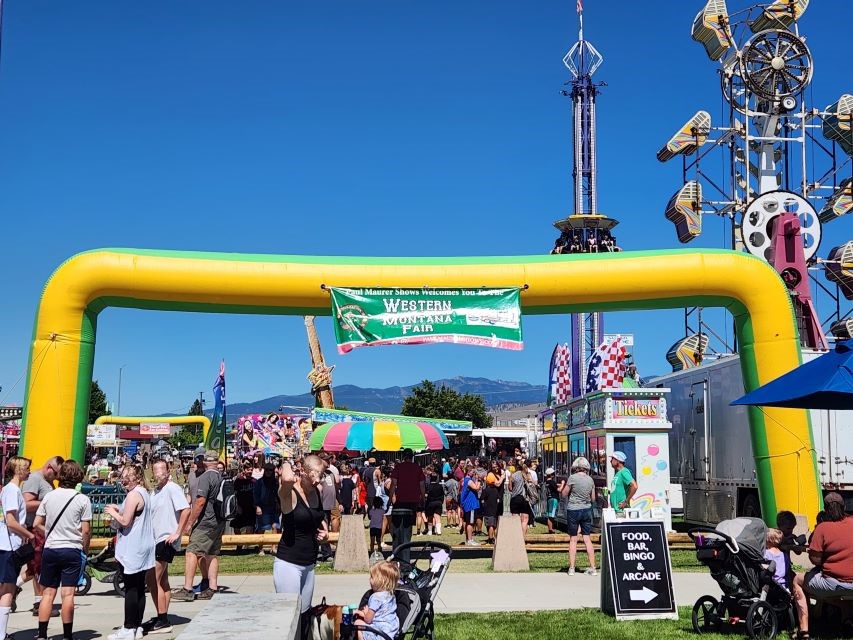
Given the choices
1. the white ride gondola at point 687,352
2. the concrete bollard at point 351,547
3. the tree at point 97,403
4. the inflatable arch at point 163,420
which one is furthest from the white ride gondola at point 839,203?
the tree at point 97,403

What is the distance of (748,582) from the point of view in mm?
8367

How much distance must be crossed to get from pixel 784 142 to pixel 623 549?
29932 millimetres

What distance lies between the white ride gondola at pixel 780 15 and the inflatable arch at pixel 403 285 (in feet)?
80.7

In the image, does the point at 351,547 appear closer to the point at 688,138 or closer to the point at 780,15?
the point at 688,138

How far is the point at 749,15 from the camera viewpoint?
34.8m

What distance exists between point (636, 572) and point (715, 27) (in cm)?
2980

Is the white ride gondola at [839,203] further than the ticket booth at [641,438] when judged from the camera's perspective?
Yes

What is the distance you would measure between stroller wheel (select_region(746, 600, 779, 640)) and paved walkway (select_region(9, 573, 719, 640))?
2.35m

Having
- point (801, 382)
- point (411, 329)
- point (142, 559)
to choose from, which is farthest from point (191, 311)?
point (801, 382)

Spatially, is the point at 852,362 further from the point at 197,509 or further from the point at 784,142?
the point at 784,142

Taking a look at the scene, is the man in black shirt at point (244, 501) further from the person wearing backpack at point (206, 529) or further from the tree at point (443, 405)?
the tree at point (443, 405)

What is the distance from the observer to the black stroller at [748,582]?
27.0 ft

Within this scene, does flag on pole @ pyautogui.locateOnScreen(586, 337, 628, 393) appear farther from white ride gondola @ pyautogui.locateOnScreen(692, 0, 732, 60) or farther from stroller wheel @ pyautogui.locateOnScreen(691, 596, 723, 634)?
stroller wheel @ pyautogui.locateOnScreen(691, 596, 723, 634)

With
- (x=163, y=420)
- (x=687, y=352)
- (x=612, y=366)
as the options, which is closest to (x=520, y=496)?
(x=612, y=366)
